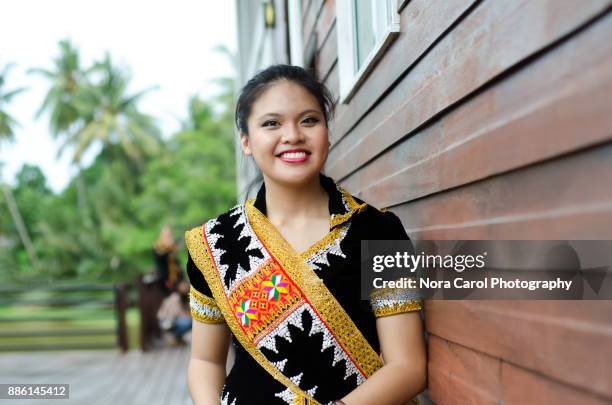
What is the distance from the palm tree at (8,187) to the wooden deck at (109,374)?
25.0 metres

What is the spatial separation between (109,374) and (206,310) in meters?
5.72

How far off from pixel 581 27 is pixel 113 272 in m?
31.9

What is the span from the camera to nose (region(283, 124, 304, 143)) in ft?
5.09

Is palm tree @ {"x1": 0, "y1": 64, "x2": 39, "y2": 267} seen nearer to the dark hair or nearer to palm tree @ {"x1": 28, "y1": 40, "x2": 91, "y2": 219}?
palm tree @ {"x1": 28, "y1": 40, "x2": 91, "y2": 219}

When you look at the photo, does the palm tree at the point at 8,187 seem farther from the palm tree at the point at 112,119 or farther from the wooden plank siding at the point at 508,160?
the wooden plank siding at the point at 508,160

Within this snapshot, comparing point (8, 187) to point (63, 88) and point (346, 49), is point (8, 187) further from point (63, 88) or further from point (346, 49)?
point (346, 49)

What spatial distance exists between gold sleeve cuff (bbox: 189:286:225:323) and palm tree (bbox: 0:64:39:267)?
104 ft

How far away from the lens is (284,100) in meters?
1.60

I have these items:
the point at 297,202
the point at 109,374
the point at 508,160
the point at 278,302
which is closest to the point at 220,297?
the point at 278,302

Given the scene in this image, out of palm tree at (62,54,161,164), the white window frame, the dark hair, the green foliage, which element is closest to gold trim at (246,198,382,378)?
the dark hair

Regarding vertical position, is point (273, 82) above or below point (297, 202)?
above

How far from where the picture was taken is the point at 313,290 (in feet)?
4.99

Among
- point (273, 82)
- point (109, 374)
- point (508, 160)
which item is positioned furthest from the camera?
point (109, 374)

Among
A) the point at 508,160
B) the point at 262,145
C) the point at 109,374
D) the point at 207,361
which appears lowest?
the point at 109,374
